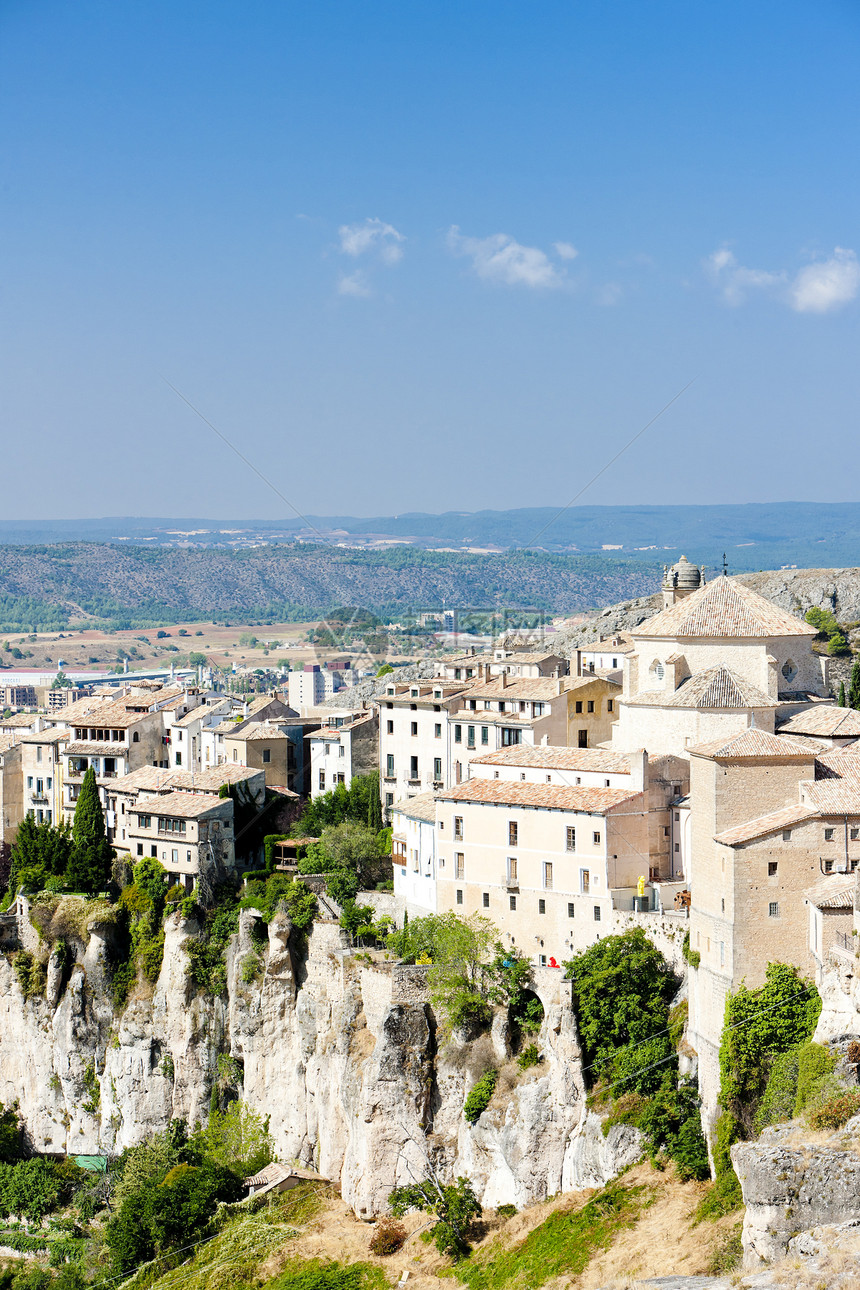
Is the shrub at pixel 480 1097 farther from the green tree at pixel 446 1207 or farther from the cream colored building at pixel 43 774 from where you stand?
the cream colored building at pixel 43 774

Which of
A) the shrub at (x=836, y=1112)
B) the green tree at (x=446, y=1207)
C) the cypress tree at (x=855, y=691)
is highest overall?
the cypress tree at (x=855, y=691)

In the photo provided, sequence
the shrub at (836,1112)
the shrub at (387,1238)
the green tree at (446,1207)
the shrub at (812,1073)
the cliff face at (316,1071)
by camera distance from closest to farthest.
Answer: the shrub at (836,1112) < the shrub at (812,1073) < the green tree at (446,1207) < the cliff face at (316,1071) < the shrub at (387,1238)

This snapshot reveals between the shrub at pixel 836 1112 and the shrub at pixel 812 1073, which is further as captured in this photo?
the shrub at pixel 812 1073

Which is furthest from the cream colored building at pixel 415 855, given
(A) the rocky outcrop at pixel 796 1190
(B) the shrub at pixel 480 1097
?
(A) the rocky outcrop at pixel 796 1190

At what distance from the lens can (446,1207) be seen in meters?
54.6

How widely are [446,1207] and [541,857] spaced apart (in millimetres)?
13313

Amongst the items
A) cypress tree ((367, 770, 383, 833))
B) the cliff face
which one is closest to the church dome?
cypress tree ((367, 770, 383, 833))

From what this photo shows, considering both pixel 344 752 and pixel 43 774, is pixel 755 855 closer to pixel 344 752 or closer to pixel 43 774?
pixel 344 752

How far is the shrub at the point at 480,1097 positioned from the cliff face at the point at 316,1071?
0.35 meters

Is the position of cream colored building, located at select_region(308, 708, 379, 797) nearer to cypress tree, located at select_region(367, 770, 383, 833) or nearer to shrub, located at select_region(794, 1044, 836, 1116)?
cypress tree, located at select_region(367, 770, 383, 833)

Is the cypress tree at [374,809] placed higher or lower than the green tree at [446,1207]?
higher

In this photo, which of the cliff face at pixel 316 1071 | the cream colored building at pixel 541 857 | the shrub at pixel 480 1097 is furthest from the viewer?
the shrub at pixel 480 1097

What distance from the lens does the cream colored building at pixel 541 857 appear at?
5391 cm

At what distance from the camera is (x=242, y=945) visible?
2630 inches
